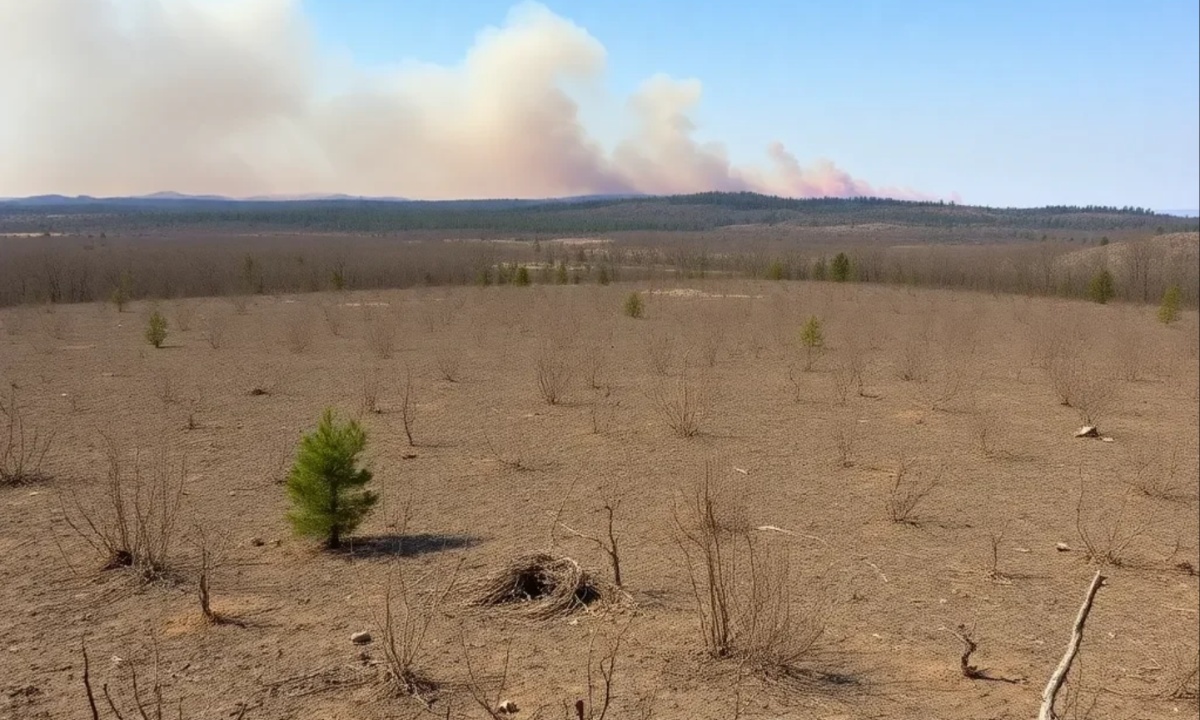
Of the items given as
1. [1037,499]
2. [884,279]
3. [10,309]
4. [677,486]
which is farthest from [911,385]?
[884,279]

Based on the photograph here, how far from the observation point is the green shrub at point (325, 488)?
622 centimetres

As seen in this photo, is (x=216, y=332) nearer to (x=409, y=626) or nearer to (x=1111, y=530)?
(x=409, y=626)

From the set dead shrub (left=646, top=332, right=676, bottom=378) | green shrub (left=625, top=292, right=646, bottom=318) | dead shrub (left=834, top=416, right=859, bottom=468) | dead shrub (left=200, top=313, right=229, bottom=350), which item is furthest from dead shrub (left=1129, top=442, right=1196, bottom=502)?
dead shrub (left=200, top=313, right=229, bottom=350)

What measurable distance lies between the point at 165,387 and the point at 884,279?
129ft

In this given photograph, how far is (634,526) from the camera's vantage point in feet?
23.1

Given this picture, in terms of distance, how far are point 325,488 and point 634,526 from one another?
2492mm

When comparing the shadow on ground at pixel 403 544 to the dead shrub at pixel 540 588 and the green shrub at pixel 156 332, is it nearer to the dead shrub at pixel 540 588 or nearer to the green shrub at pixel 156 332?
the dead shrub at pixel 540 588

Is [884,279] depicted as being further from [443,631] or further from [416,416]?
[443,631]

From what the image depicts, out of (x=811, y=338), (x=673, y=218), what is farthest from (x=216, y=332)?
(x=673, y=218)

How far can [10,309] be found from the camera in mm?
25469

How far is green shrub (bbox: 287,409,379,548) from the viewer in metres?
6.22

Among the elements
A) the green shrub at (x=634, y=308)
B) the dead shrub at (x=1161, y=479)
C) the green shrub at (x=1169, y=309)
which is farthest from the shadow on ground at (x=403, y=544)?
the green shrub at (x=1169, y=309)

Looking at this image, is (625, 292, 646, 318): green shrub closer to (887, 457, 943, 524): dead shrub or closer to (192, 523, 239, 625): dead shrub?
(887, 457, 943, 524): dead shrub

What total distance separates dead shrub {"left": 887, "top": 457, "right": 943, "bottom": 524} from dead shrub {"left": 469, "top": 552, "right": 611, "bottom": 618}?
3084mm
